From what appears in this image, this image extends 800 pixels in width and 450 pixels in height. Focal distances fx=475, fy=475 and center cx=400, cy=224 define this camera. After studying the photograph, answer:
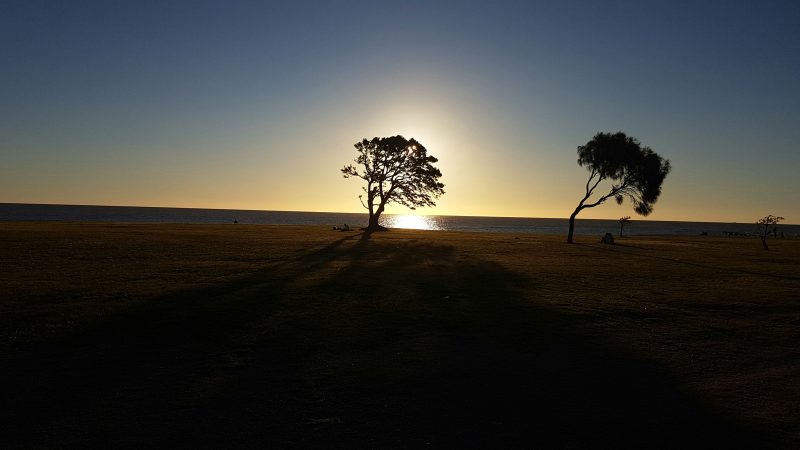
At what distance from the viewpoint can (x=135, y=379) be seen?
28.2ft

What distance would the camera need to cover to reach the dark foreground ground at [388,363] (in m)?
6.86

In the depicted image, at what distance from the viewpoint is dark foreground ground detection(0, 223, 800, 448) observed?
22.5ft

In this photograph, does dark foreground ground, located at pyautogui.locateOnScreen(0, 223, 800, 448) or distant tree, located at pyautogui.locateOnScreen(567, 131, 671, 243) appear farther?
distant tree, located at pyautogui.locateOnScreen(567, 131, 671, 243)

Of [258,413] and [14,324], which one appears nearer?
[258,413]

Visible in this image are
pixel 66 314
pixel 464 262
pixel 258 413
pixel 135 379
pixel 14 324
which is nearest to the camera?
pixel 258 413

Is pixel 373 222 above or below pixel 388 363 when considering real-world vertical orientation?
above

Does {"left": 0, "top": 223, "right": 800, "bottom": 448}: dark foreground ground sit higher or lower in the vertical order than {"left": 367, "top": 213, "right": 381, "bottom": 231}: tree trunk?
lower

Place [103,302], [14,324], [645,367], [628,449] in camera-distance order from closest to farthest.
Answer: [628,449], [645,367], [14,324], [103,302]

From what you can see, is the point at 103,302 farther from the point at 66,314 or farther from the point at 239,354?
the point at 239,354

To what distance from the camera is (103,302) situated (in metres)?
14.3

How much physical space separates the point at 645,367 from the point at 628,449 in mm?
3847

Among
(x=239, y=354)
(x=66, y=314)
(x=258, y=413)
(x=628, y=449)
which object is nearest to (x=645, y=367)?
(x=628, y=449)

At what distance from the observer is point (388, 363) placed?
970 centimetres

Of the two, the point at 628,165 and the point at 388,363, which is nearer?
the point at 388,363
